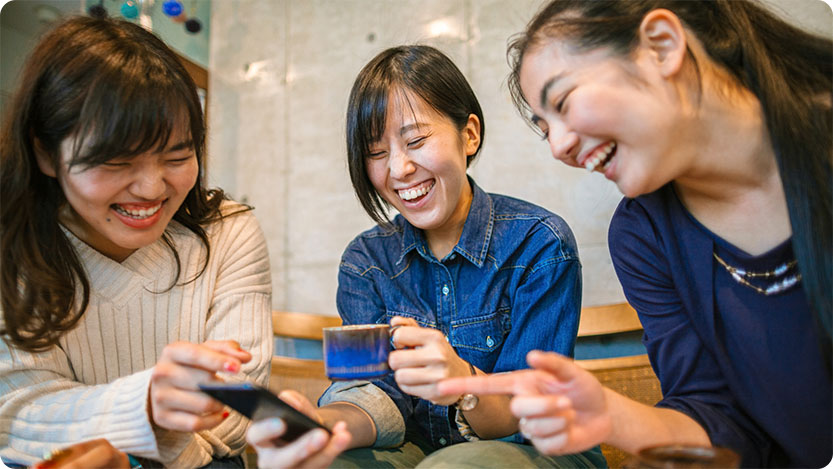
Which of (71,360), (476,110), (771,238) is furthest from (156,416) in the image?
(771,238)

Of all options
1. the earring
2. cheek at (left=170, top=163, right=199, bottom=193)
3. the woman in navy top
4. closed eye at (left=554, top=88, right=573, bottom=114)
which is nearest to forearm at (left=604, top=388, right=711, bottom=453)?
the woman in navy top

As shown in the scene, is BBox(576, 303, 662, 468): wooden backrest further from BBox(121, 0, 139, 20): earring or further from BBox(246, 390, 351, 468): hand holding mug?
BBox(121, 0, 139, 20): earring

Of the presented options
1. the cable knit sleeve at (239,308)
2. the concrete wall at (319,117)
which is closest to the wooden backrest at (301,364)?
the concrete wall at (319,117)

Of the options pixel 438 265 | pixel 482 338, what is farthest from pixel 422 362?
pixel 438 265

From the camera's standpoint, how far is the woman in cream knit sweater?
1.18 metres

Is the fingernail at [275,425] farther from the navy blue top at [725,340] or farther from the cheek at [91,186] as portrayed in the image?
the navy blue top at [725,340]

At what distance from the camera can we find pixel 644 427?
1.11 metres

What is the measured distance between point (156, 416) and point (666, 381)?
3.50 feet

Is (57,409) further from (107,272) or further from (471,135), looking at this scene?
(471,135)

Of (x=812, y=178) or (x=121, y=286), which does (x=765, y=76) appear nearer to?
(x=812, y=178)

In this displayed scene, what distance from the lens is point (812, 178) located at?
3.53 ft

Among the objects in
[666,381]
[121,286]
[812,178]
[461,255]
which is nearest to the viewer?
[812,178]

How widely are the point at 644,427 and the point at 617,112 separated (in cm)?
58

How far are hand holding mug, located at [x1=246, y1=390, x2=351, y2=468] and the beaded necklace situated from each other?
84 centimetres
